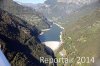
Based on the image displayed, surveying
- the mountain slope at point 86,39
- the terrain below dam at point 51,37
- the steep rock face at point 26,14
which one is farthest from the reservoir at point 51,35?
the mountain slope at point 86,39

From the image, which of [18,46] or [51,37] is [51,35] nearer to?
[51,37]

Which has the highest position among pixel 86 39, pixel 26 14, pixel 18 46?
pixel 18 46

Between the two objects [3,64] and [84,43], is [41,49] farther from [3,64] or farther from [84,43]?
[3,64]

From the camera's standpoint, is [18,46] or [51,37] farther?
[51,37]

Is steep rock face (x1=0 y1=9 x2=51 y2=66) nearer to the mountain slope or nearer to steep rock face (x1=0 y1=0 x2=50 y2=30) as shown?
the mountain slope

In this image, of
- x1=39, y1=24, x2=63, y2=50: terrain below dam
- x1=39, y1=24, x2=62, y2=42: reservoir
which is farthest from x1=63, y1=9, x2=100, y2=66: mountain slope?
x1=39, y1=24, x2=62, y2=42: reservoir

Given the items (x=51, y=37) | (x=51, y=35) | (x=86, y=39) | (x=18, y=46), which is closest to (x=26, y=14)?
(x=51, y=35)

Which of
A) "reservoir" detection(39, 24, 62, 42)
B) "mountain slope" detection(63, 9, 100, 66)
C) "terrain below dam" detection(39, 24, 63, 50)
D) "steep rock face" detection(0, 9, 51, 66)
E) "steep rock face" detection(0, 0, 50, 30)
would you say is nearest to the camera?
"steep rock face" detection(0, 9, 51, 66)

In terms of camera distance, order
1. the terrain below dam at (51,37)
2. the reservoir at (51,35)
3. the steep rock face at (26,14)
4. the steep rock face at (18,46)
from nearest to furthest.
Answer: the steep rock face at (18,46), the terrain below dam at (51,37), the reservoir at (51,35), the steep rock face at (26,14)

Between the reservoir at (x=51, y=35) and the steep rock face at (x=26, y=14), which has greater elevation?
the steep rock face at (x=26, y=14)

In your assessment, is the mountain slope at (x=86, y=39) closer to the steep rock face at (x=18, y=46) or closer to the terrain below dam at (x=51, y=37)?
the terrain below dam at (x=51, y=37)
